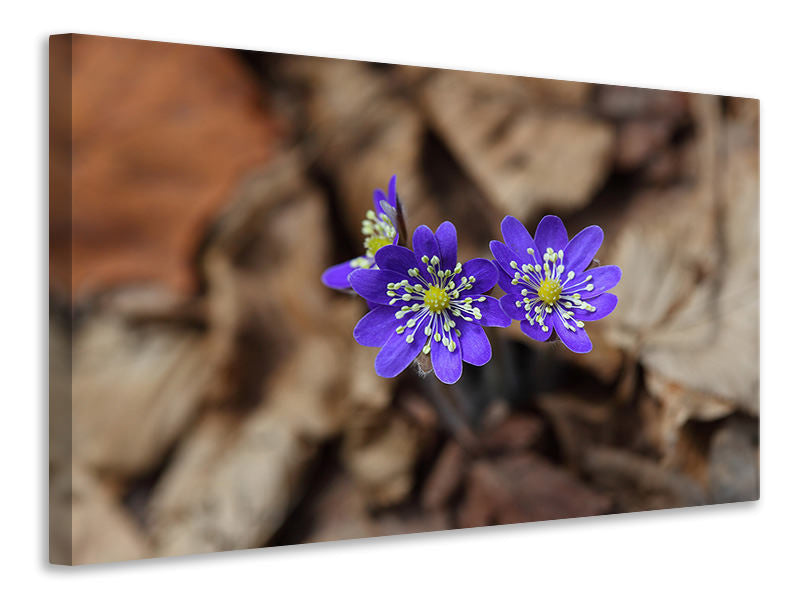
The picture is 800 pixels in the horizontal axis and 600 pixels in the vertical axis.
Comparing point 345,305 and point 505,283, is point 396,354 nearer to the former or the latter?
point 505,283

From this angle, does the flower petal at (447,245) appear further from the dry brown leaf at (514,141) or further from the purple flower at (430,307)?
the dry brown leaf at (514,141)

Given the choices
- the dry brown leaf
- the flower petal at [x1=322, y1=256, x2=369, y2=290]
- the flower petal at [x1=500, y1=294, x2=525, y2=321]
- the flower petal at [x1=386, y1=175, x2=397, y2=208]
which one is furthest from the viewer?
the dry brown leaf

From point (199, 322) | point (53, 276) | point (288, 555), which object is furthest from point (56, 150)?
point (288, 555)

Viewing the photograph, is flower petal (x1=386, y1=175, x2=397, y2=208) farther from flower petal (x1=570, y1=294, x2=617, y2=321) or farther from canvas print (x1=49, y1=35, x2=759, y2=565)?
flower petal (x1=570, y1=294, x2=617, y2=321)

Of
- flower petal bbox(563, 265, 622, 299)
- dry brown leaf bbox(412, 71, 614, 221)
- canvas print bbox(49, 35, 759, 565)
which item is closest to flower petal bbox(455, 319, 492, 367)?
flower petal bbox(563, 265, 622, 299)

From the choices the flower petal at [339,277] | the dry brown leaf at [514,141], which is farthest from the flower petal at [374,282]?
the dry brown leaf at [514,141]

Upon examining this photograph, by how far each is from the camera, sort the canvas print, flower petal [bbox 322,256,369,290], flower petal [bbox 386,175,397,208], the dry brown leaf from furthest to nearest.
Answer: the dry brown leaf
the canvas print
flower petal [bbox 322,256,369,290]
flower petal [bbox 386,175,397,208]
